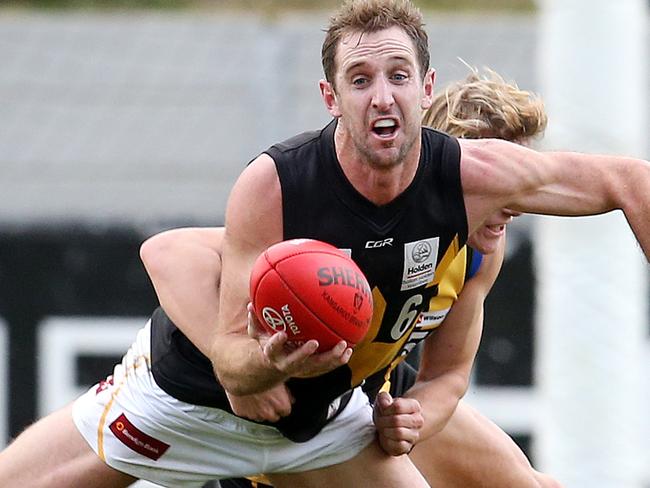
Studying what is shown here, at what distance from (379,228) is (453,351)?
0.80 m

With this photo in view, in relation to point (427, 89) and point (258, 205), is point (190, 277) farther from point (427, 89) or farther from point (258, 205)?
point (427, 89)

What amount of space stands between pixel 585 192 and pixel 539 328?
309cm

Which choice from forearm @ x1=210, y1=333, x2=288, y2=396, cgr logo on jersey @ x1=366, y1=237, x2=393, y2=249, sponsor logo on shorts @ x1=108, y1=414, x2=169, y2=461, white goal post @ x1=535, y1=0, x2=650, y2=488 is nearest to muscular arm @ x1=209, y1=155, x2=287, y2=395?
forearm @ x1=210, y1=333, x2=288, y2=396

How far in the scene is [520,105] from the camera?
4699mm

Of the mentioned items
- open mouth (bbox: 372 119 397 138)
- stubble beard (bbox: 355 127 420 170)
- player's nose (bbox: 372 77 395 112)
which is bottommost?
stubble beard (bbox: 355 127 420 170)

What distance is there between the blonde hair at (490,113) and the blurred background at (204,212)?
1.94 metres

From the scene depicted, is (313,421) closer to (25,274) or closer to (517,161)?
(517,161)

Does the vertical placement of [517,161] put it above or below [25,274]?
above

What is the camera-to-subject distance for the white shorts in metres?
4.52

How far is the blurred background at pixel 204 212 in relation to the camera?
6.75 meters

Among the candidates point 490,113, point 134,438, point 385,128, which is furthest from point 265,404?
point 490,113

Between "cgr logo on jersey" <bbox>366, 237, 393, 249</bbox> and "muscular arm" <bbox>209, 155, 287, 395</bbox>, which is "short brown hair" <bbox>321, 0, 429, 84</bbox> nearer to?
"muscular arm" <bbox>209, 155, 287, 395</bbox>

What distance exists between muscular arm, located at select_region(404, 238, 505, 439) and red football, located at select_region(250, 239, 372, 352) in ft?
3.11

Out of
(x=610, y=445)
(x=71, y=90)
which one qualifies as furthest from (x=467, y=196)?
(x=71, y=90)
